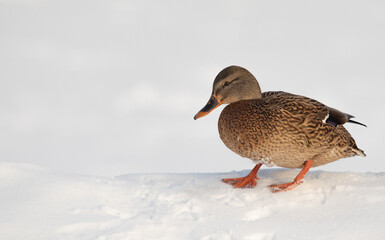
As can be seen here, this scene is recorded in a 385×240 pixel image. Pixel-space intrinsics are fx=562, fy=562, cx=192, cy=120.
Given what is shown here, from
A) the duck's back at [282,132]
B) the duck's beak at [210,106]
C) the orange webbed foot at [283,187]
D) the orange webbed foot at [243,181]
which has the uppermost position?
the duck's beak at [210,106]

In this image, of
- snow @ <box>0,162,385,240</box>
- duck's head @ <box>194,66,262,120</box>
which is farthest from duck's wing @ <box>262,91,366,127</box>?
snow @ <box>0,162,385,240</box>

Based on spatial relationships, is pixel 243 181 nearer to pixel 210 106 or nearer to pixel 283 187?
pixel 283 187

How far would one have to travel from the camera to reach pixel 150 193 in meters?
4.96

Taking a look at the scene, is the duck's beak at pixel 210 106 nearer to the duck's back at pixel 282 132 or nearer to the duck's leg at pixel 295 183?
the duck's back at pixel 282 132

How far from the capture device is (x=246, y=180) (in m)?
5.09

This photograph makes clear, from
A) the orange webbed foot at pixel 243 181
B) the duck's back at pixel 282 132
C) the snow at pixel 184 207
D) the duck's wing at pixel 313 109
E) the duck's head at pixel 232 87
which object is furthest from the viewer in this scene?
the orange webbed foot at pixel 243 181

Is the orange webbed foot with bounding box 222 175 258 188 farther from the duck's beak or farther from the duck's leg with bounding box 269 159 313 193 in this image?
the duck's beak

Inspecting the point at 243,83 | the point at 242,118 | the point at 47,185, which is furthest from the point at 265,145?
the point at 47,185

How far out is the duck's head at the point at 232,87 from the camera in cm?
494

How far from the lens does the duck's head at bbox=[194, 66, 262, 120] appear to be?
4938mm

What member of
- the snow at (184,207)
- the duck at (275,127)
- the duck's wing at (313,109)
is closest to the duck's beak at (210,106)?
the duck at (275,127)

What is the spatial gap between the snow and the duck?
0.25 m

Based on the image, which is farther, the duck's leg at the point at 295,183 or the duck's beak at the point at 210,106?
the duck's beak at the point at 210,106

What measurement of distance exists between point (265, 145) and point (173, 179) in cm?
110
